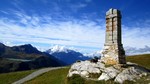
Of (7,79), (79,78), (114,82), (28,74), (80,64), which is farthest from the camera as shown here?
(28,74)

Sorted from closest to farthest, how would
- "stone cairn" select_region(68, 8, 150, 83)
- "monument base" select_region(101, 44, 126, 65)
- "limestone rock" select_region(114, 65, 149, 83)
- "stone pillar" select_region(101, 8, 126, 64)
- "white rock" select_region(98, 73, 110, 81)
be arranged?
"limestone rock" select_region(114, 65, 149, 83), "white rock" select_region(98, 73, 110, 81), "stone cairn" select_region(68, 8, 150, 83), "monument base" select_region(101, 44, 126, 65), "stone pillar" select_region(101, 8, 126, 64)

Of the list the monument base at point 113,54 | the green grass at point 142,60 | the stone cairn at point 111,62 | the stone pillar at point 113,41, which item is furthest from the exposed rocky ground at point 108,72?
the green grass at point 142,60

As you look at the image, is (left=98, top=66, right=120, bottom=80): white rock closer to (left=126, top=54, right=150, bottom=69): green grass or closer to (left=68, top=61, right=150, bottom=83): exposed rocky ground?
(left=68, top=61, right=150, bottom=83): exposed rocky ground

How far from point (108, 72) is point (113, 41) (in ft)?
17.6

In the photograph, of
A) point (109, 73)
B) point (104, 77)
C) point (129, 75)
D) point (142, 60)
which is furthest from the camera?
point (142, 60)

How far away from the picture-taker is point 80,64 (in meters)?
37.6

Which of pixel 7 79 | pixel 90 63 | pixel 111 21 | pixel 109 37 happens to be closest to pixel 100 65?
pixel 90 63

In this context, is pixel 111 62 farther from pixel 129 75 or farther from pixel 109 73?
pixel 129 75

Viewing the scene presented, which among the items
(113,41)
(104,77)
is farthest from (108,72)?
(113,41)

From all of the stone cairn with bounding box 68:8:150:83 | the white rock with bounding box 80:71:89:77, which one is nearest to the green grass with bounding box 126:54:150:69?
the stone cairn with bounding box 68:8:150:83

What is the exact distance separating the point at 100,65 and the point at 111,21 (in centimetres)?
712

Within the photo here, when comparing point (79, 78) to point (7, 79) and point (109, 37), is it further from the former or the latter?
point (7, 79)

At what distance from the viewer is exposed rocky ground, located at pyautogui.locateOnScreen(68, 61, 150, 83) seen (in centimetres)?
3055

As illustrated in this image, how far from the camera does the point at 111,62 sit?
34.8m
